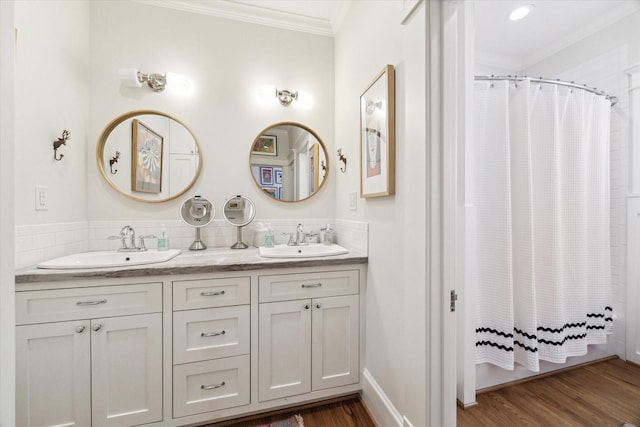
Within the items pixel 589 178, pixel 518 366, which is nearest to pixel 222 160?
pixel 518 366

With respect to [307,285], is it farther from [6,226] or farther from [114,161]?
[114,161]

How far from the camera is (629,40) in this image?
1.91 metres

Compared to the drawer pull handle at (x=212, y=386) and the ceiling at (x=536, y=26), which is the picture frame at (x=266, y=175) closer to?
the drawer pull handle at (x=212, y=386)

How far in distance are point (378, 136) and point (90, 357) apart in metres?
1.81

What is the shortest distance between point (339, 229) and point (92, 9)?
2.32 meters

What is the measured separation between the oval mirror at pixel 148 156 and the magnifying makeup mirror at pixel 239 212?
323 millimetres

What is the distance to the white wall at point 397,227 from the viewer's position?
3.67 ft

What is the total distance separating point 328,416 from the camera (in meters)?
1.54

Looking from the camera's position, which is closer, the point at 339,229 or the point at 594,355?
the point at 594,355

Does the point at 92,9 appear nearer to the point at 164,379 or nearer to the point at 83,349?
the point at 83,349

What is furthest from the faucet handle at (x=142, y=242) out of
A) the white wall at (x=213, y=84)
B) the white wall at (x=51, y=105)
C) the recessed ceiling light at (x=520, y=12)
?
the recessed ceiling light at (x=520, y=12)

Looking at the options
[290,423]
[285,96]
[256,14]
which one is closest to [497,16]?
[285,96]

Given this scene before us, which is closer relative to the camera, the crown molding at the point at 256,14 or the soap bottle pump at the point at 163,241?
the soap bottle pump at the point at 163,241

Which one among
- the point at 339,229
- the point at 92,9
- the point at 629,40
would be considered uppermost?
the point at 92,9
